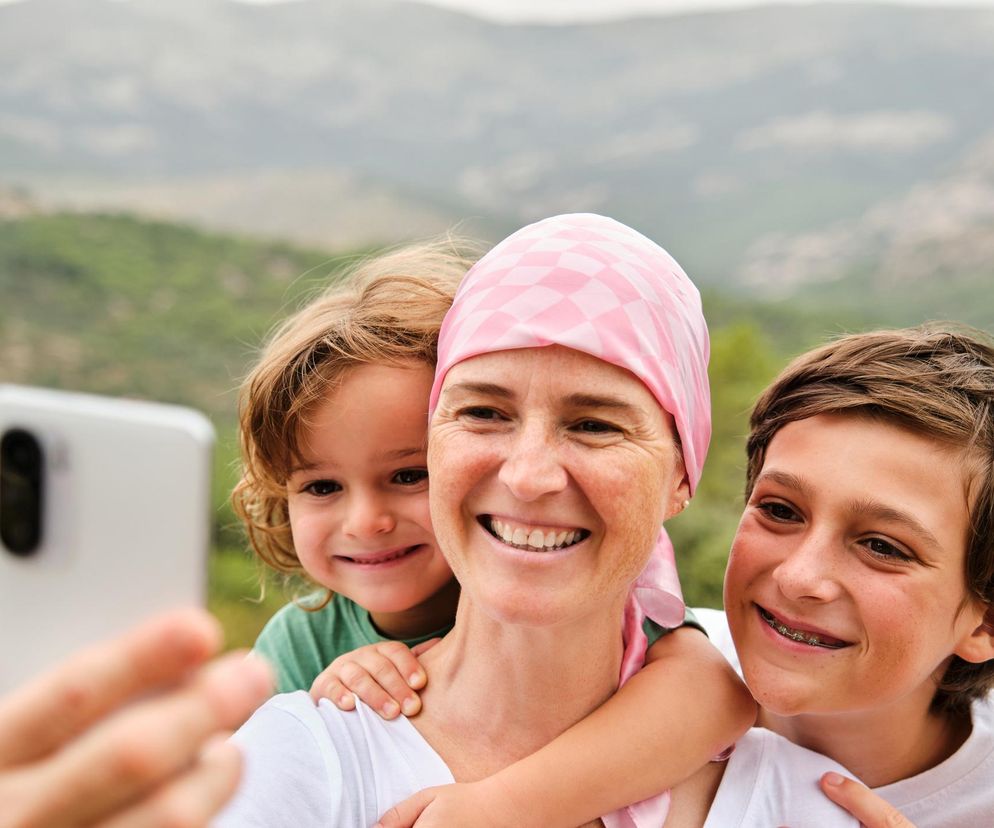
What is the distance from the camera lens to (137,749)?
2.53ft

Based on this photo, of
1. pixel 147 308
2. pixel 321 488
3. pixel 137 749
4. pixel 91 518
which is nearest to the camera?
pixel 137 749

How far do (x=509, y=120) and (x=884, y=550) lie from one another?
20.8 m

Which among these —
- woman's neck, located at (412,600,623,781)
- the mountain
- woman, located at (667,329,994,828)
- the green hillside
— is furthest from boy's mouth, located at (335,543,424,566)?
the mountain

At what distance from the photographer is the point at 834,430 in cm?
176

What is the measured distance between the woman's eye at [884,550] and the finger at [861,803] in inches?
14.3

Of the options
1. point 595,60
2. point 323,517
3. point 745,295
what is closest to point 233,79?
point 595,60

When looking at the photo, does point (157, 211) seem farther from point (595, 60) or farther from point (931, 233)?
point (931, 233)

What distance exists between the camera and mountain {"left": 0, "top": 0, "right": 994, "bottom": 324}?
18031mm

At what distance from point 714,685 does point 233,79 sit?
71.6 feet

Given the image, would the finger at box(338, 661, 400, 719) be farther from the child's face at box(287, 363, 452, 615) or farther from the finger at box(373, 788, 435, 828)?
the child's face at box(287, 363, 452, 615)

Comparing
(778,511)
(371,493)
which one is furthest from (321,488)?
(778,511)

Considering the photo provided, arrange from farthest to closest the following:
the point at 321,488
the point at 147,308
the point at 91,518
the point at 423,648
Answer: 1. the point at 147,308
2. the point at 321,488
3. the point at 423,648
4. the point at 91,518

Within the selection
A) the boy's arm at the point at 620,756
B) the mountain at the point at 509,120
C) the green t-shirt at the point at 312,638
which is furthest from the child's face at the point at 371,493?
the mountain at the point at 509,120

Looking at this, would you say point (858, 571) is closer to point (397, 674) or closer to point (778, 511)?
point (778, 511)
